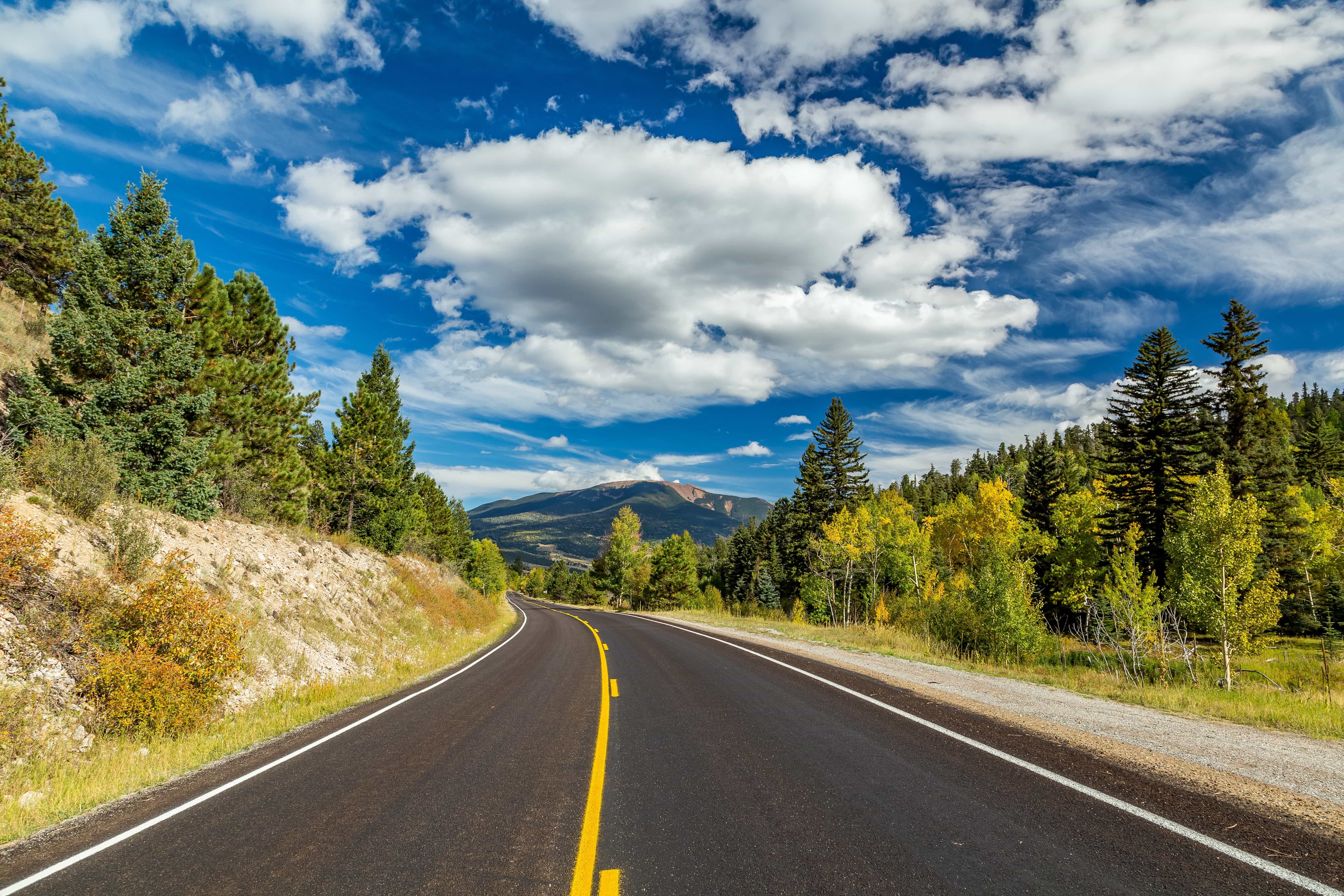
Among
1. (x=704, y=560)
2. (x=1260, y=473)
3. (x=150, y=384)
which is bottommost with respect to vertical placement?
(x=704, y=560)

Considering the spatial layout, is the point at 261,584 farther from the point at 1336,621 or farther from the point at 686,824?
the point at 1336,621

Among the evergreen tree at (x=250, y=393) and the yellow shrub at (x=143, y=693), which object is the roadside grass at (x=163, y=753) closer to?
the yellow shrub at (x=143, y=693)

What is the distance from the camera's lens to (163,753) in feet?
25.9

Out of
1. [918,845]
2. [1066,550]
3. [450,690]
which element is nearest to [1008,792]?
[918,845]

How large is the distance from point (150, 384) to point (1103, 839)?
2117 centimetres

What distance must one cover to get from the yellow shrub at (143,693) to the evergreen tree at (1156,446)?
138ft

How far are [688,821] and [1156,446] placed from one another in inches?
1572

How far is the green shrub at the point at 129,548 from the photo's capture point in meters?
11.0

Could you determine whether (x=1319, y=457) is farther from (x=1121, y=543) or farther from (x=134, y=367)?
(x=134, y=367)

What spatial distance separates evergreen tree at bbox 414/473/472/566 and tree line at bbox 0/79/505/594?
1236 centimetres

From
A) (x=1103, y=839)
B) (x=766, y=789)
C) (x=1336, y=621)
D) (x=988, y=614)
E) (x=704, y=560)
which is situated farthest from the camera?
(x=704, y=560)

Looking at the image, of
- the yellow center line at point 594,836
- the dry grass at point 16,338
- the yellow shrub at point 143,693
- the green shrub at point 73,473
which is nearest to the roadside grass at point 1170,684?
the yellow center line at point 594,836

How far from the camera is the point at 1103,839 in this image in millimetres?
4195

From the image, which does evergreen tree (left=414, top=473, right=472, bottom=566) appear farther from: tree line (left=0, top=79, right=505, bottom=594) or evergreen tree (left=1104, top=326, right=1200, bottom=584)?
evergreen tree (left=1104, top=326, right=1200, bottom=584)
